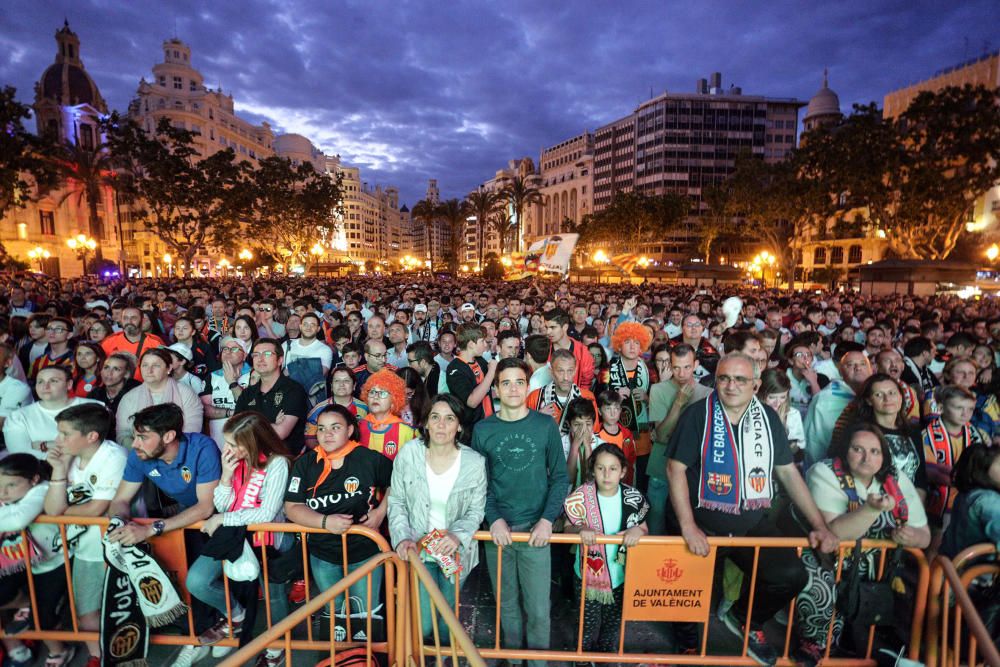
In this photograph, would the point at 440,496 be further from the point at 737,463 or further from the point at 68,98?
the point at 68,98

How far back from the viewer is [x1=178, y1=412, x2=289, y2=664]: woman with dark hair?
3201 mm

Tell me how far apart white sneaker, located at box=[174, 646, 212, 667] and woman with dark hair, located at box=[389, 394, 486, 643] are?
155 centimetres

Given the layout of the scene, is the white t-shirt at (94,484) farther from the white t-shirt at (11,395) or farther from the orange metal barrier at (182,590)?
the white t-shirt at (11,395)

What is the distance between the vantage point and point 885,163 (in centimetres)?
2339

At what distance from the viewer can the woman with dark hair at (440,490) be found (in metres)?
3.11

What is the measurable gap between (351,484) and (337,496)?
0.11 metres

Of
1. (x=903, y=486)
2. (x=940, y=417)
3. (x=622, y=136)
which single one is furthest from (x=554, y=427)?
(x=622, y=136)

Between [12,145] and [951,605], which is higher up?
[12,145]

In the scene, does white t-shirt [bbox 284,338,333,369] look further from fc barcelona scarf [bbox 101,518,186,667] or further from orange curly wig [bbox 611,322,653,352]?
orange curly wig [bbox 611,322,653,352]

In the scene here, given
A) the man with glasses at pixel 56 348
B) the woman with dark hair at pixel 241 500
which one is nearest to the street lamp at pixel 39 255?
the man with glasses at pixel 56 348

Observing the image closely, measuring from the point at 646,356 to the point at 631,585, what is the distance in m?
4.55

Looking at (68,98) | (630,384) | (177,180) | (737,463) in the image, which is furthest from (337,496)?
(68,98)

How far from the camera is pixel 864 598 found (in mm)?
2875

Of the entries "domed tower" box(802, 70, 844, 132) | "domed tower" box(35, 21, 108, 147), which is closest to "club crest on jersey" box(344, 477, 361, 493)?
"domed tower" box(35, 21, 108, 147)
